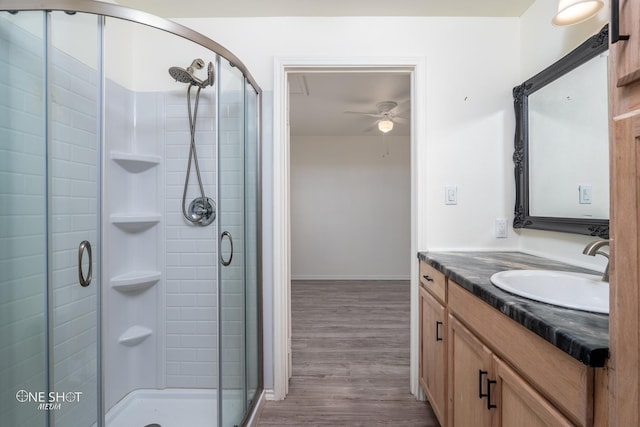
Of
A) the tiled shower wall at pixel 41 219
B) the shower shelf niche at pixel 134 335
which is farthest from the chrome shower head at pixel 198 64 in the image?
the shower shelf niche at pixel 134 335

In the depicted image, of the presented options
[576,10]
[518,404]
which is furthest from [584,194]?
[518,404]

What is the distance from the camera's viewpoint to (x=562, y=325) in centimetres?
67

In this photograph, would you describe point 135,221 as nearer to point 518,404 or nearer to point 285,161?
point 285,161

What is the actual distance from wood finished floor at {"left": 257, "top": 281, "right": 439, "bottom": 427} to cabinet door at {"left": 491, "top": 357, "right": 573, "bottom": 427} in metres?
0.88

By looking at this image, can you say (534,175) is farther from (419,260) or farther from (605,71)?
(419,260)

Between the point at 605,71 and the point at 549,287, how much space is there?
918mm

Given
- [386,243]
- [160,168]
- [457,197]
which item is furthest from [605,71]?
[386,243]

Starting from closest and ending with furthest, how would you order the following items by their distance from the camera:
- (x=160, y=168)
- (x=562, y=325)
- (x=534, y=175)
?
(x=562, y=325) < (x=534, y=175) < (x=160, y=168)

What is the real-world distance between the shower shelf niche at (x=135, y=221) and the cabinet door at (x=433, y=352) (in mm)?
1646

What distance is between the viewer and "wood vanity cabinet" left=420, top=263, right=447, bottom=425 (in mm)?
1401

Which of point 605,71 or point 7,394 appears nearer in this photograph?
point 7,394

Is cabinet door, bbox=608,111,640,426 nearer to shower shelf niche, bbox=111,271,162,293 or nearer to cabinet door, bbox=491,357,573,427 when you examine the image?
cabinet door, bbox=491,357,573,427

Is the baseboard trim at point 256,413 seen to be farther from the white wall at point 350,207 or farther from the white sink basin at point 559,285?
the white wall at point 350,207

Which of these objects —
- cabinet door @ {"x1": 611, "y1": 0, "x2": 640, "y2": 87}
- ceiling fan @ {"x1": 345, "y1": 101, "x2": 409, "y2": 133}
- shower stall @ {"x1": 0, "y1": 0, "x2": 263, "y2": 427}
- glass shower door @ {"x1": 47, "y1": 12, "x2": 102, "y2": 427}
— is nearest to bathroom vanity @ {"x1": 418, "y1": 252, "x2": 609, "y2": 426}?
cabinet door @ {"x1": 611, "y1": 0, "x2": 640, "y2": 87}
